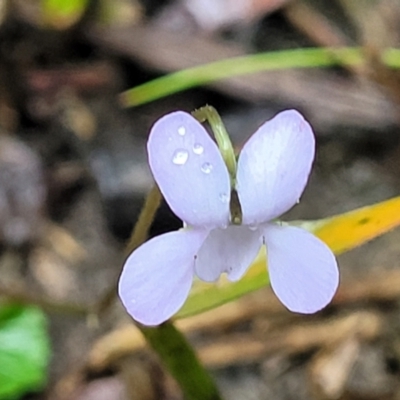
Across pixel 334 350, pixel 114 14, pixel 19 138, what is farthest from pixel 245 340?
pixel 114 14

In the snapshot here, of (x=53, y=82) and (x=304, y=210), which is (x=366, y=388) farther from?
(x=53, y=82)

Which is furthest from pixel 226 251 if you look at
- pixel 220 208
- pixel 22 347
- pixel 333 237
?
pixel 22 347

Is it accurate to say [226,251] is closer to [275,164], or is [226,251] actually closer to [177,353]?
[275,164]

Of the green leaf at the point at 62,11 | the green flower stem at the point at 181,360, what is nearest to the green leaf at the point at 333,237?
the green flower stem at the point at 181,360

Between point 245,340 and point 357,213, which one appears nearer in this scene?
point 357,213

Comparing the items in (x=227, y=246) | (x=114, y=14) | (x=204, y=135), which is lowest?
(x=114, y=14)

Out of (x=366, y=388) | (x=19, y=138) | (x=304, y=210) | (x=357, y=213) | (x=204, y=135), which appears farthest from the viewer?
(x=19, y=138)

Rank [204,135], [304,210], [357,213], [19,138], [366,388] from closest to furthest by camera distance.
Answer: [204,135] < [357,213] < [366,388] < [304,210] < [19,138]

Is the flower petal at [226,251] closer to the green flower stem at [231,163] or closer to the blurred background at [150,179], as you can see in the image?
the green flower stem at [231,163]
